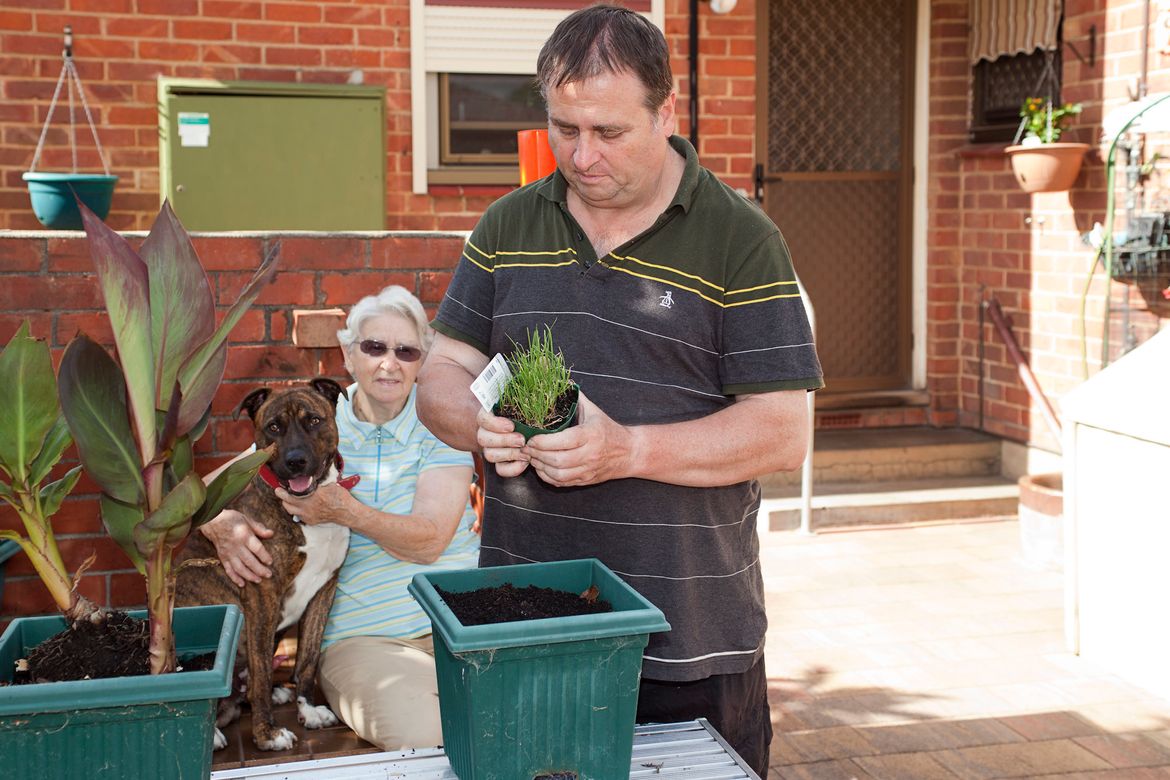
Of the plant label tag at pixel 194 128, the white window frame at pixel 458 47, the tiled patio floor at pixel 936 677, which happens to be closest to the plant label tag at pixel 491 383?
the tiled patio floor at pixel 936 677

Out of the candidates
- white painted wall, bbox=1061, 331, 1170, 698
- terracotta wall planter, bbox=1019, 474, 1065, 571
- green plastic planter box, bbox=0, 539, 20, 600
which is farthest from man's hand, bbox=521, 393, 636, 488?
terracotta wall planter, bbox=1019, 474, 1065, 571

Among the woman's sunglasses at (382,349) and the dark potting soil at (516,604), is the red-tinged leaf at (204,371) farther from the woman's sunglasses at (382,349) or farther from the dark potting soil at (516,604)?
the woman's sunglasses at (382,349)

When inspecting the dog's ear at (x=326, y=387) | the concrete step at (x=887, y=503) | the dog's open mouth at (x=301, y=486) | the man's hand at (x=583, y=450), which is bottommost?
the concrete step at (x=887, y=503)

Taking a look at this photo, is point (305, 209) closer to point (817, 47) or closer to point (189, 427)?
point (817, 47)

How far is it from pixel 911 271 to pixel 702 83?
1992mm

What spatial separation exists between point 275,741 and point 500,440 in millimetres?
1701

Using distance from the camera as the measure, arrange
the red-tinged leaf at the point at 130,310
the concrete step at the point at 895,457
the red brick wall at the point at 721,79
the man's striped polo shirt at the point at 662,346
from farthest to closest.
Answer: the concrete step at the point at 895,457 → the red brick wall at the point at 721,79 → the man's striped polo shirt at the point at 662,346 → the red-tinged leaf at the point at 130,310

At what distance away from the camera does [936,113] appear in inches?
307

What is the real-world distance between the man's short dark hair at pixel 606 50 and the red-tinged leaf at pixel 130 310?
2.52 feet

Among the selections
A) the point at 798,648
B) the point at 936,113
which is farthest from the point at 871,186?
the point at 798,648

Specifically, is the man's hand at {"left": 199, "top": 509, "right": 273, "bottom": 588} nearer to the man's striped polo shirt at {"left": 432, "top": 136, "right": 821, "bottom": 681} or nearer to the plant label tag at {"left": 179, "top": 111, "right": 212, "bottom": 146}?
the man's striped polo shirt at {"left": 432, "top": 136, "right": 821, "bottom": 681}

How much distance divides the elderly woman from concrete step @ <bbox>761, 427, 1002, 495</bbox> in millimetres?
3851

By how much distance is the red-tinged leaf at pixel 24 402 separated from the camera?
1454mm

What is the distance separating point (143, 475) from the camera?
4.75ft
